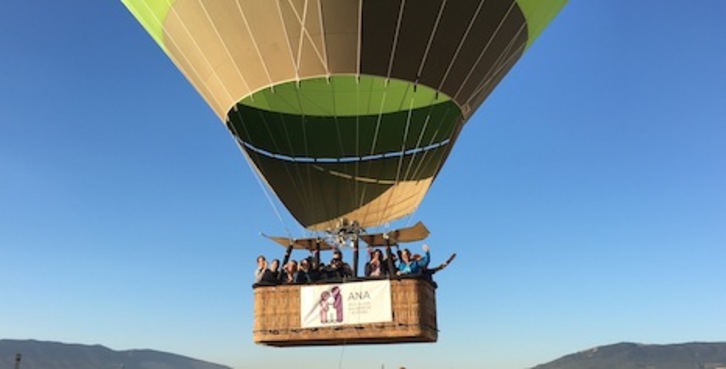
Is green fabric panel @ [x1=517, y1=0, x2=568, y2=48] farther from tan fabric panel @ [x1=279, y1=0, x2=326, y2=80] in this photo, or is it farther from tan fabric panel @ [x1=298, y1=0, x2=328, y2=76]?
tan fabric panel @ [x1=279, y1=0, x2=326, y2=80]

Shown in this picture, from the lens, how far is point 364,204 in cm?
1179

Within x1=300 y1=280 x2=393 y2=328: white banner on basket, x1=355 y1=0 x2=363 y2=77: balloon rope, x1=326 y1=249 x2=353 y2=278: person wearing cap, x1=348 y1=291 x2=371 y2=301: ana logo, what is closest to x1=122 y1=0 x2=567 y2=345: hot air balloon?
x1=355 y1=0 x2=363 y2=77: balloon rope

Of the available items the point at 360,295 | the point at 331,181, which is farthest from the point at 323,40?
the point at 360,295

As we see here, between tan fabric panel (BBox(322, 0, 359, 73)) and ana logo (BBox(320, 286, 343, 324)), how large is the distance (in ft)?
10.4

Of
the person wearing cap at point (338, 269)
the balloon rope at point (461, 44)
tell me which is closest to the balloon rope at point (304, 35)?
the balloon rope at point (461, 44)

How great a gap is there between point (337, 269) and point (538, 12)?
207 inches

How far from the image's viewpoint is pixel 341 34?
9.18 meters

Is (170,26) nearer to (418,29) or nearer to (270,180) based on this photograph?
(270,180)

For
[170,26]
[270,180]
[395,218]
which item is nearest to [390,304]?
[395,218]

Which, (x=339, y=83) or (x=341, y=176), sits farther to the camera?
(x=341, y=176)

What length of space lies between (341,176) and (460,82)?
2.90 metres

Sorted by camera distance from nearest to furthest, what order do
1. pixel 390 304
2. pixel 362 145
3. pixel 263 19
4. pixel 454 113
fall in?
1. pixel 390 304
2. pixel 263 19
3. pixel 454 113
4. pixel 362 145

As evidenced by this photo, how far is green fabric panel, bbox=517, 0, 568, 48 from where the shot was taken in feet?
33.7

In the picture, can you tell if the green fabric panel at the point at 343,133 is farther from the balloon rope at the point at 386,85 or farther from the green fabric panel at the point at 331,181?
the green fabric panel at the point at 331,181
